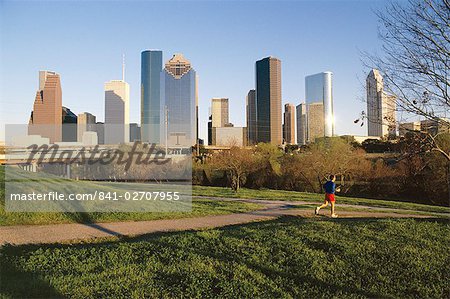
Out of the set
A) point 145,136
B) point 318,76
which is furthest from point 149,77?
point 145,136

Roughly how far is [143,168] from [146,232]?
22620mm

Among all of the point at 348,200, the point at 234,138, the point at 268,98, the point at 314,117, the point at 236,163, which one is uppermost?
the point at 268,98

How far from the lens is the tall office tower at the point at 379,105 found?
294 inches

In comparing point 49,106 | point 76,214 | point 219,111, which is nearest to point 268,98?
point 219,111

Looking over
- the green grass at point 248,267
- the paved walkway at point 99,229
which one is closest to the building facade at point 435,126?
the green grass at point 248,267

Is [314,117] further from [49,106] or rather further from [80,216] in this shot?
[80,216]

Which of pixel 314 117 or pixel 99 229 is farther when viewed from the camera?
pixel 314 117

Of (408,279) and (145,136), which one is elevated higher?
(145,136)

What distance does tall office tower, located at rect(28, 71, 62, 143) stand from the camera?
2125 cm

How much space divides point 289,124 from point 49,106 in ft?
254

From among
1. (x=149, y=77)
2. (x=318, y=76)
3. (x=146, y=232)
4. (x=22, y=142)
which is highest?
(x=149, y=77)

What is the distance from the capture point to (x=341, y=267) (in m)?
5.39

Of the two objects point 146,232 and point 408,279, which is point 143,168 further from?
point 408,279

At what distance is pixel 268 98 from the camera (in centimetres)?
12050
